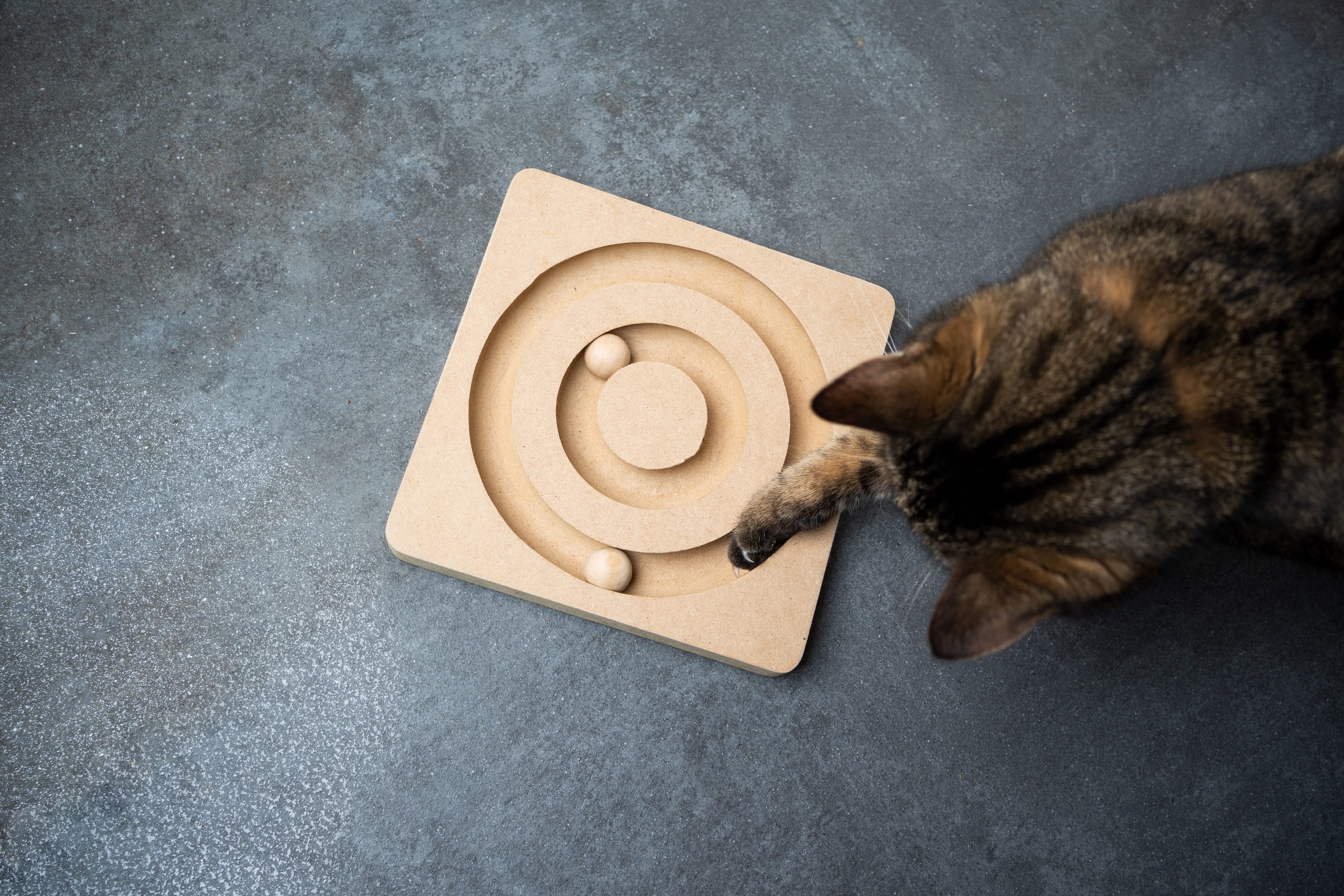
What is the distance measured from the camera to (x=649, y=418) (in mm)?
1394

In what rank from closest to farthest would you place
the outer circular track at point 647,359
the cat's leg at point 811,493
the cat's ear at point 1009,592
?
the cat's ear at point 1009,592, the cat's leg at point 811,493, the outer circular track at point 647,359

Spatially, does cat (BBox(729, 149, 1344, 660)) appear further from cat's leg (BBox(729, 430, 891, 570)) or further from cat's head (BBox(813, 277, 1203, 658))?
cat's leg (BBox(729, 430, 891, 570))

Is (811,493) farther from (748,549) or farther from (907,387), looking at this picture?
(907,387)

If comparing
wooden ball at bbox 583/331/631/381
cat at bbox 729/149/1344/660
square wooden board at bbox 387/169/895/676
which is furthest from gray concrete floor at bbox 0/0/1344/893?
cat at bbox 729/149/1344/660

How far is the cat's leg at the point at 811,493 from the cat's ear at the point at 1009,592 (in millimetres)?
367

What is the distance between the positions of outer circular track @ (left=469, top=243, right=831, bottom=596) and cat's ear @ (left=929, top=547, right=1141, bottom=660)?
0.54 m

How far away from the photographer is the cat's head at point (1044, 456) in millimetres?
910

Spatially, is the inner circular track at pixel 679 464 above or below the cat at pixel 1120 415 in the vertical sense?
below

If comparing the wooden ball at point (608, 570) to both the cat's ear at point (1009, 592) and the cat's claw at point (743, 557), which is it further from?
the cat's ear at point (1009, 592)

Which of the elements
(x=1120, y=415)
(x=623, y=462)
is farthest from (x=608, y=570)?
(x=1120, y=415)

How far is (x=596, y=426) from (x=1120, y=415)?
0.87 meters

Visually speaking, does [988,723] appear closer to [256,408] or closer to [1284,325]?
[1284,325]

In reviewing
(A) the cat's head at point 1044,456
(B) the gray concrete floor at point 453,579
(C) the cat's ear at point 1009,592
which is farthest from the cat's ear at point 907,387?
(B) the gray concrete floor at point 453,579

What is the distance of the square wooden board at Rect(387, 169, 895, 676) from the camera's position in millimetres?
1360
